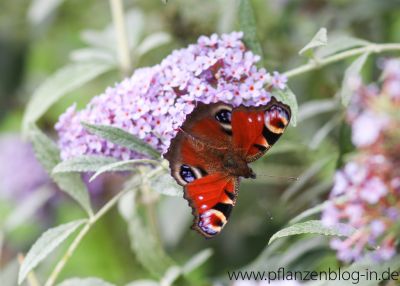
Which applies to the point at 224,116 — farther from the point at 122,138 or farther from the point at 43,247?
the point at 43,247

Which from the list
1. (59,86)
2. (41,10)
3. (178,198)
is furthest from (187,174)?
(41,10)

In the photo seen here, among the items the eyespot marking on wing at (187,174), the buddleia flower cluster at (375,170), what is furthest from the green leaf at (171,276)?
the buddleia flower cluster at (375,170)

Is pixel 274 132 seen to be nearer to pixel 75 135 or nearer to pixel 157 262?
pixel 75 135

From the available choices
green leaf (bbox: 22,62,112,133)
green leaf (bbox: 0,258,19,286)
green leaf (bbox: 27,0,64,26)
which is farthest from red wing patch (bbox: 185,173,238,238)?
green leaf (bbox: 27,0,64,26)

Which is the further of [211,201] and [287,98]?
[287,98]

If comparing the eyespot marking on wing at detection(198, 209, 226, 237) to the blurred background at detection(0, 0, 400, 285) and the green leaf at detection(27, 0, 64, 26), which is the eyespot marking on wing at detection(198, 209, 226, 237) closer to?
the blurred background at detection(0, 0, 400, 285)

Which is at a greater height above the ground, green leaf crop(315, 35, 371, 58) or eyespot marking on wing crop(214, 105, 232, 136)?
green leaf crop(315, 35, 371, 58)

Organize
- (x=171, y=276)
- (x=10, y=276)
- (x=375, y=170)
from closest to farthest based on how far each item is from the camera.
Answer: (x=375, y=170), (x=171, y=276), (x=10, y=276)
